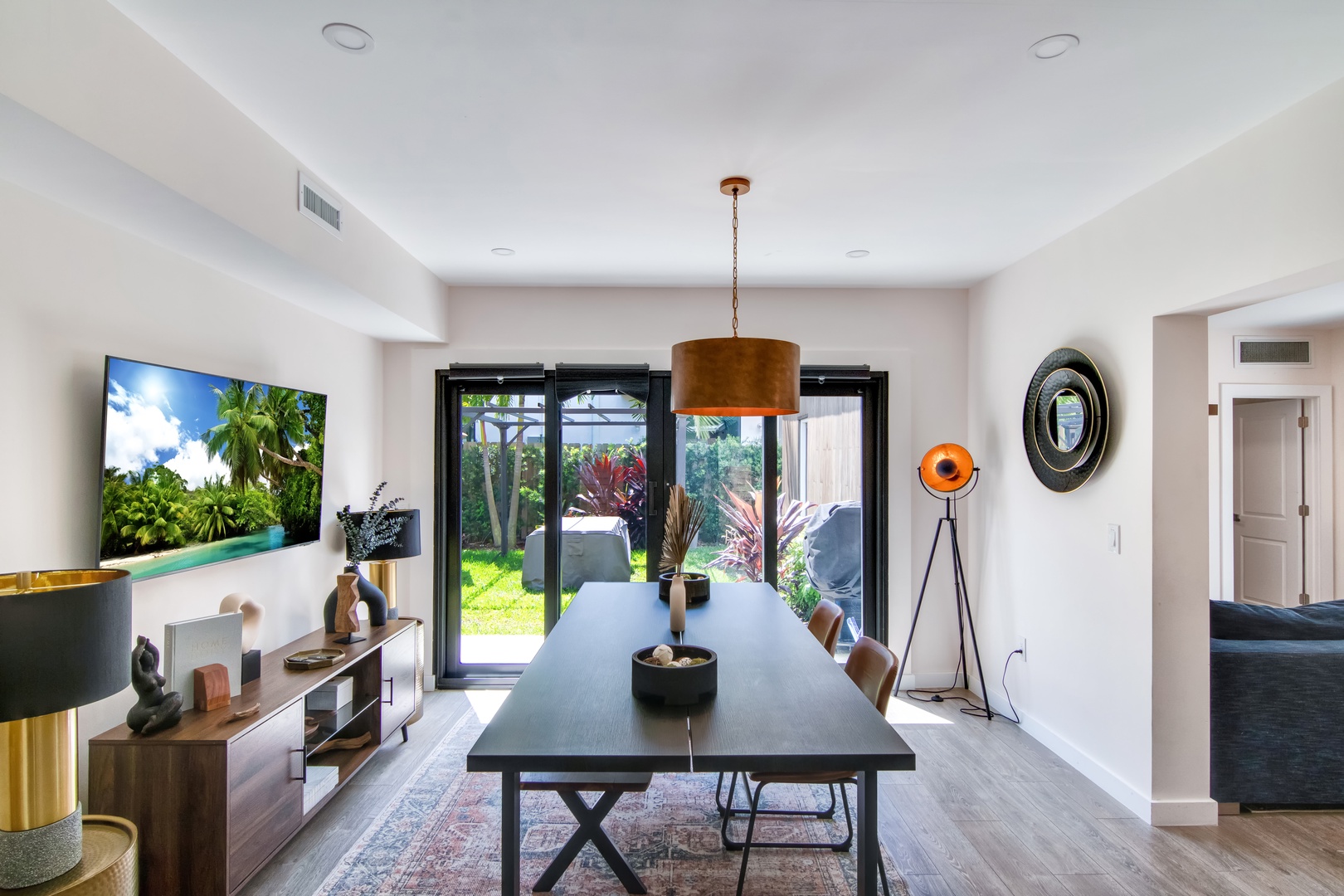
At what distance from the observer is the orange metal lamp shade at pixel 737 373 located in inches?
98.7

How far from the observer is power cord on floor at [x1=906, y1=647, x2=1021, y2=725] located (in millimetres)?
4125

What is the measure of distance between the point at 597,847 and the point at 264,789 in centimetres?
119

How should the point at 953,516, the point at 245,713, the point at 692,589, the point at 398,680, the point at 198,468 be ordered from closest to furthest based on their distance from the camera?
1. the point at 245,713
2. the point at 198,468
3. the point at 692,589
4. the point at 398,680
5. the point at 953,516

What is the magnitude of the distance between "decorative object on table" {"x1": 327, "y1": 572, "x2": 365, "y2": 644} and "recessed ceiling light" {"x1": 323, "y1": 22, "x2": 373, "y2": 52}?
246 centimetres

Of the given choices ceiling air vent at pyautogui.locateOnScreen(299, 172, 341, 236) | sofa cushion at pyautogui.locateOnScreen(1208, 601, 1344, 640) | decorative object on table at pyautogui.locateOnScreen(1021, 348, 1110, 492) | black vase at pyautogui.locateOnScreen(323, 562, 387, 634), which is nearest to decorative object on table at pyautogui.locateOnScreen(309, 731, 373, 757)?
black vase at pyautogui.locateOnScreen(323, 562, 387, 634)

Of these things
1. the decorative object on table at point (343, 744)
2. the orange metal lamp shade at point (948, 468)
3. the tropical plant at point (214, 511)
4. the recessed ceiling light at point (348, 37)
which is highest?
the recessed ceiling light at point (348, 37)

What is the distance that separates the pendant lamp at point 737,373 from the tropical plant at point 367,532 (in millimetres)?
2094

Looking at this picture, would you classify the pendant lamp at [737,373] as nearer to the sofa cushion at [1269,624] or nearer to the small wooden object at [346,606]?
the small wooden object at [346,606]

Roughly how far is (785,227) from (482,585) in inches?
121

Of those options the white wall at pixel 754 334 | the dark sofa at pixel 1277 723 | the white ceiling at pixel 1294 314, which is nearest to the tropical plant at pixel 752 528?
the white wall at pixel 754 334

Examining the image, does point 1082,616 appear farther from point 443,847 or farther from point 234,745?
point 234,745

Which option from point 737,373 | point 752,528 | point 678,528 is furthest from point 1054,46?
point 752,528

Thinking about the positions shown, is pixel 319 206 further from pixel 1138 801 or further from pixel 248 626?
→ pixel 1138 801

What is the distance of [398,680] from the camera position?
371cm
